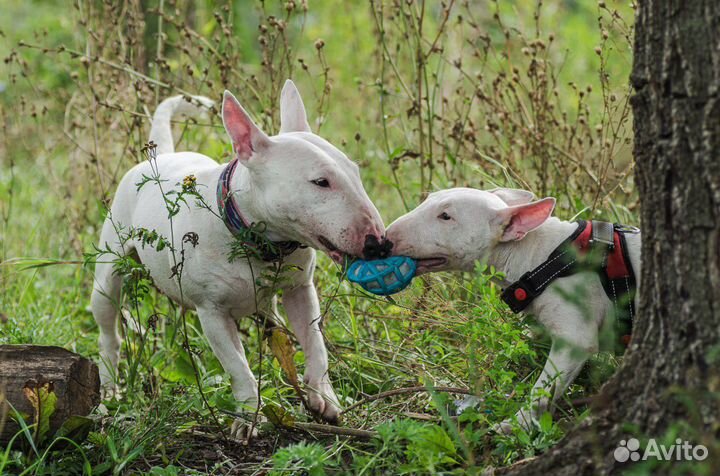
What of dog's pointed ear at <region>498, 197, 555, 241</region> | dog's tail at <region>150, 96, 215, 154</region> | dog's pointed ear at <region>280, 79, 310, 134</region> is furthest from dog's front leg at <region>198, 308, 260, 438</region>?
dog's tail at <region>150, 96, 215, 154</region>

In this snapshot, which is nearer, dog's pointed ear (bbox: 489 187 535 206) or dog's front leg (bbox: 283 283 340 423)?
dog's front leg (bbox: 283 283 340 423)

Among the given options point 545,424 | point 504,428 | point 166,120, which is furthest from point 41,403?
point 166,120

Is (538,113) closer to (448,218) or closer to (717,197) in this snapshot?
(448,218)

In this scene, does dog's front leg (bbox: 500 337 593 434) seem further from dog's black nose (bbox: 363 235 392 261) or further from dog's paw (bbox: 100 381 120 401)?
dog's paw (bbox: 100 381 120 401)

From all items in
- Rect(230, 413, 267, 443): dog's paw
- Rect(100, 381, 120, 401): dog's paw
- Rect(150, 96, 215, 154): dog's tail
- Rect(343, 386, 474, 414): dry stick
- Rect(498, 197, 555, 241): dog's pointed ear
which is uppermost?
Rect(150, 96, 215, 154): dog's tail

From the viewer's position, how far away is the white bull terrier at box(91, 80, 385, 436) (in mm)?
3234

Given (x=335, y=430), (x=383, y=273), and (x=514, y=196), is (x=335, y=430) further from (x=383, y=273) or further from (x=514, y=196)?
(x=514, y=196)

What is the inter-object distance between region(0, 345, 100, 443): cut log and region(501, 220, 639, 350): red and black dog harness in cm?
159

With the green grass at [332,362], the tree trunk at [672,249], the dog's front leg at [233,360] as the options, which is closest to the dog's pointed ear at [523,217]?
the green grass at [332,362]

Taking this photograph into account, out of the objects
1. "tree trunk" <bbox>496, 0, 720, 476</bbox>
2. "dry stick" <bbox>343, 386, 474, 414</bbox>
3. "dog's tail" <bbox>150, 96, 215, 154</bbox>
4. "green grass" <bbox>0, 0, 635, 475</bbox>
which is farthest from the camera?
"dog's tail" <bbox>150, 96, 215, 154</bbox>

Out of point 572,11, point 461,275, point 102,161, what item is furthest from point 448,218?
point 572,11

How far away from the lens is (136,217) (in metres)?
4.06

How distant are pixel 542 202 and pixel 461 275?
43.3 inches

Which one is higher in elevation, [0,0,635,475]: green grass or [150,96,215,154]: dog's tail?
[150,96,215,154]: dog's tail
